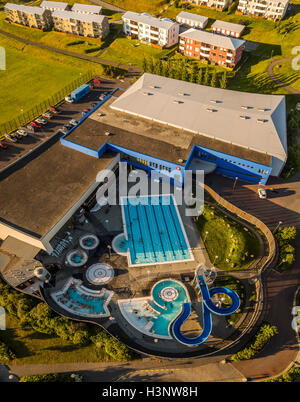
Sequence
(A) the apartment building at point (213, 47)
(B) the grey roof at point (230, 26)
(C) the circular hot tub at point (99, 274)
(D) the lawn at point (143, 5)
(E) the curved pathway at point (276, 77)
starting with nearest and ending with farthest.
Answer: (C) the circular hot tub at point (99, 274), (E) the curved pathway at point (276, 77), (A) the apartment building at point (213, 47), (B) the grey roof at point (230, 26), (D) the lawn at point (143, 5)

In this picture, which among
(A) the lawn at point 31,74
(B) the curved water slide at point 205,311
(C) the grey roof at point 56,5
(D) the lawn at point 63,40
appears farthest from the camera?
(C) the grey roof at point 56,5

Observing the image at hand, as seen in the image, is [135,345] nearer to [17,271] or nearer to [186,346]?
[186,346]

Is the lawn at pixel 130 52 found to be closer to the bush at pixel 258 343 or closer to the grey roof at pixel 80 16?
the grey roof at pixel 80 16

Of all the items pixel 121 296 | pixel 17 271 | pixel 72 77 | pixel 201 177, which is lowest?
pixel 121 296

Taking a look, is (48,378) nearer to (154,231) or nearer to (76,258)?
(76,258)

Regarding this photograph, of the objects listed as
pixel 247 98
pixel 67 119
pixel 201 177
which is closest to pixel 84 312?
pixel 201 177

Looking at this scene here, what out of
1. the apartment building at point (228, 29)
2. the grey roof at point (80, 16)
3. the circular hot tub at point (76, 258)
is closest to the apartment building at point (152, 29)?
the grey roof at point (80, 16)

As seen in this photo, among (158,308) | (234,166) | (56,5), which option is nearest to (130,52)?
(56,5)
